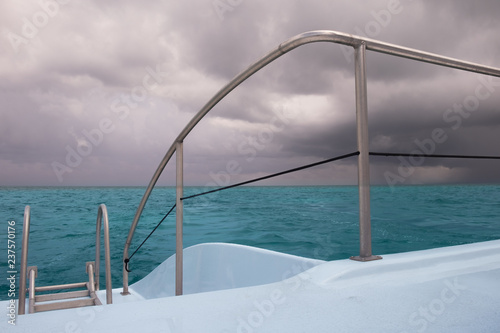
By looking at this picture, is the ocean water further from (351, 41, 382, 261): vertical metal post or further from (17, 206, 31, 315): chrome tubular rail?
(351, 41, 382, 261): vertical metal post

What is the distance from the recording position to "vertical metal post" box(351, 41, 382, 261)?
124 cm

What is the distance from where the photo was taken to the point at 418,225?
38.1ft

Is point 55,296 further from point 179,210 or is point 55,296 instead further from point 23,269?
point 179,210

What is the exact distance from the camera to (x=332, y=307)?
36.5 inches

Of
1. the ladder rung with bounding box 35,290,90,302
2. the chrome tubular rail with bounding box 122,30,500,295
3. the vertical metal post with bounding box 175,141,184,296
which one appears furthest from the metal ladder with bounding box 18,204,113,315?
the chrome tubular rail with bounding box 122,30,500,295

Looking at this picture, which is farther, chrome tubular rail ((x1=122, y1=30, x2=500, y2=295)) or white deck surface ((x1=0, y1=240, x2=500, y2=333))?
chrome tubular rail ((x1=122, y1=30, x2=500, y2=295))

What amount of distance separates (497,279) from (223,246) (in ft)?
6.61

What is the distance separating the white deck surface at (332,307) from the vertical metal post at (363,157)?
8cm

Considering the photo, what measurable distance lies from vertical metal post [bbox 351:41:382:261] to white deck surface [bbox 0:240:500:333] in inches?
3.1

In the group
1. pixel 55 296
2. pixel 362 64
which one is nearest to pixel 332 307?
pixel 362 64

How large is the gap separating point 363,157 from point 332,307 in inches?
20.9

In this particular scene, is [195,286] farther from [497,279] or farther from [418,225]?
[418,225]

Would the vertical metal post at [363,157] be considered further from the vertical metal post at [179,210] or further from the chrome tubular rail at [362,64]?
the vertical metal post at [179,210]

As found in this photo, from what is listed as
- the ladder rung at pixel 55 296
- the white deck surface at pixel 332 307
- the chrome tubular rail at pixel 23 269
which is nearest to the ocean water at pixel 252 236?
the ladder rung at pixel 55 296
